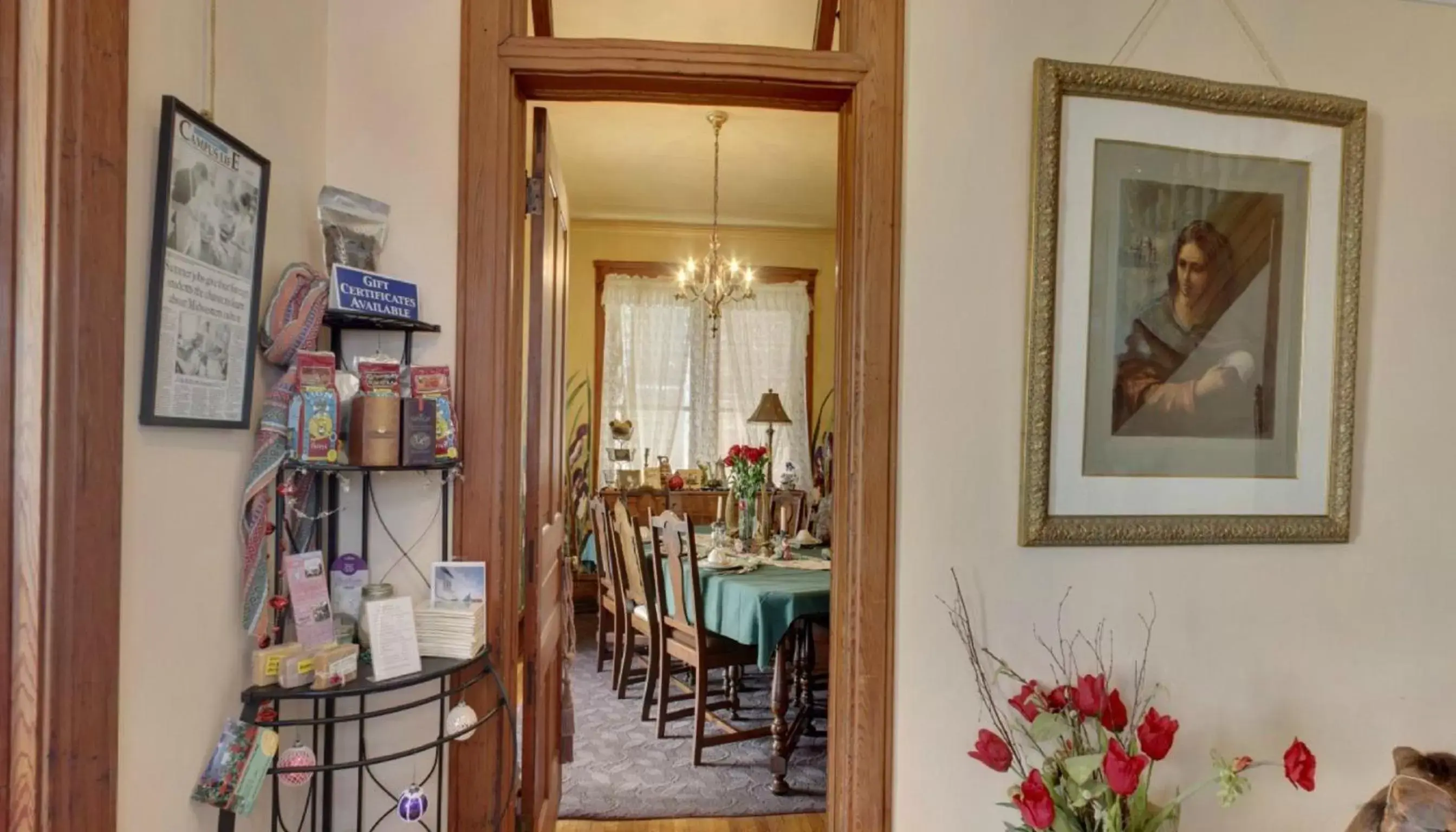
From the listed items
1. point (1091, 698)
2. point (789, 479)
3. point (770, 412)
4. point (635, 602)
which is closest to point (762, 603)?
point (635, 602)

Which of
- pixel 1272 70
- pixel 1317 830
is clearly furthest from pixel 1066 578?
pixel 1272 70

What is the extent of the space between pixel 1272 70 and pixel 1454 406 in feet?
3.13

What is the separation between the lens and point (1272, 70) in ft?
5.87

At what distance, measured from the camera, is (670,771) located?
3.02 m

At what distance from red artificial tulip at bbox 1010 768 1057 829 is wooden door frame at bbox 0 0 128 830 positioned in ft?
4.37

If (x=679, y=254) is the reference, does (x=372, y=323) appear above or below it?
below

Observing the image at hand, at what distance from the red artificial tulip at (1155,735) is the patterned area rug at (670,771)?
1766mm

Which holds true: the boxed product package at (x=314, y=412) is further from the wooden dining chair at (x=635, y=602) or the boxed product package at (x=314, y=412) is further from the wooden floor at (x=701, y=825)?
the wooden dining chair at (x=635, y=602)

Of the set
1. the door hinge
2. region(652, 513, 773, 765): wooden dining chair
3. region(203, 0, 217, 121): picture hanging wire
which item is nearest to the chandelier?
region(652, 513, 773, 765): wooden dining chair

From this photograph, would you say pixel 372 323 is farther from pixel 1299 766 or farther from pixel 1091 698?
pixel 1299 766

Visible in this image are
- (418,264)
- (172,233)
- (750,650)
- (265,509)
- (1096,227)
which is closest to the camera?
(172,233)

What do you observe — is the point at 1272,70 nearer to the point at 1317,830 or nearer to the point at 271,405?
the point at 1317,830

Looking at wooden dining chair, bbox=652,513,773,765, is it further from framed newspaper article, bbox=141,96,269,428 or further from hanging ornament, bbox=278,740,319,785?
framed newspaper article, bbox=141,96,269,428

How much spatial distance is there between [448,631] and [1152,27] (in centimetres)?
203
